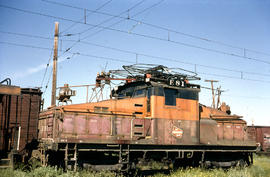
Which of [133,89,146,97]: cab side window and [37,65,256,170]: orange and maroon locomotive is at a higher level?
[133,89,146,97]: cab side window

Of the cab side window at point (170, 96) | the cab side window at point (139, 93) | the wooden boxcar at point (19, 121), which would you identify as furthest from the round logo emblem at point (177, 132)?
the wooden boxcar at point (19, 121)

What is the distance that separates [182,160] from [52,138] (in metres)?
7.07

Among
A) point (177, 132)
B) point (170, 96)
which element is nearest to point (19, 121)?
point (170, 96)

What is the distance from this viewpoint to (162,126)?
11.9 metres

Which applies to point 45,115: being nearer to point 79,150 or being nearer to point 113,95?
point 79,150

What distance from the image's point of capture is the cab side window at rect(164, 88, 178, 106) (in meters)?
12.3

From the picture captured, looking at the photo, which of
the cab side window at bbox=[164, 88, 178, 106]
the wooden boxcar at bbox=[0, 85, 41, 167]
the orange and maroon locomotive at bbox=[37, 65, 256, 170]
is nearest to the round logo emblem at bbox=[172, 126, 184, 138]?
the orange and maroon locomotive at bbox=[37, 65, 256, 170]

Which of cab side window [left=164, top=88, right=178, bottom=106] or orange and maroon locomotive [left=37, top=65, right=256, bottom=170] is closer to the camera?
orange and maroon locomotive [left=37, top=65, right=256, bottom=170]

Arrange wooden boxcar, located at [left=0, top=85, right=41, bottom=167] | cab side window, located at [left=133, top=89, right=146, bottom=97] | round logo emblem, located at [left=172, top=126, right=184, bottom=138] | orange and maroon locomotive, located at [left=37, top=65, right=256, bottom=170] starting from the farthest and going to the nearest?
1. cab side window, located at [left=133, top=89, right=146, bottom=97]
2. round logo emblem, located at [left=172, top=126, right=184, bottom=138]
3. wooden boxcar, located at [left=0, top=85, right=41, bottom=167]
4. orange and maroon locomotive, located at [left=37, top=65, right=256, bottom=170]

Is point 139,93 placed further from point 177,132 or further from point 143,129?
point 177,132

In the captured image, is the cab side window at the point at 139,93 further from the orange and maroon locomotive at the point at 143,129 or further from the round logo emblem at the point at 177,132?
the round logo emblem at the point at 177,132

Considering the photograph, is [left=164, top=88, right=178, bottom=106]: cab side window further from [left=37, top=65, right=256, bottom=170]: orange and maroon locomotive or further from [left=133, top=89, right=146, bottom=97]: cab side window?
[left=133, top=89, right=146, bottom=97]: cab side window

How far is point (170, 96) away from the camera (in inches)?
489

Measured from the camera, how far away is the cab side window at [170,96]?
12282mm
